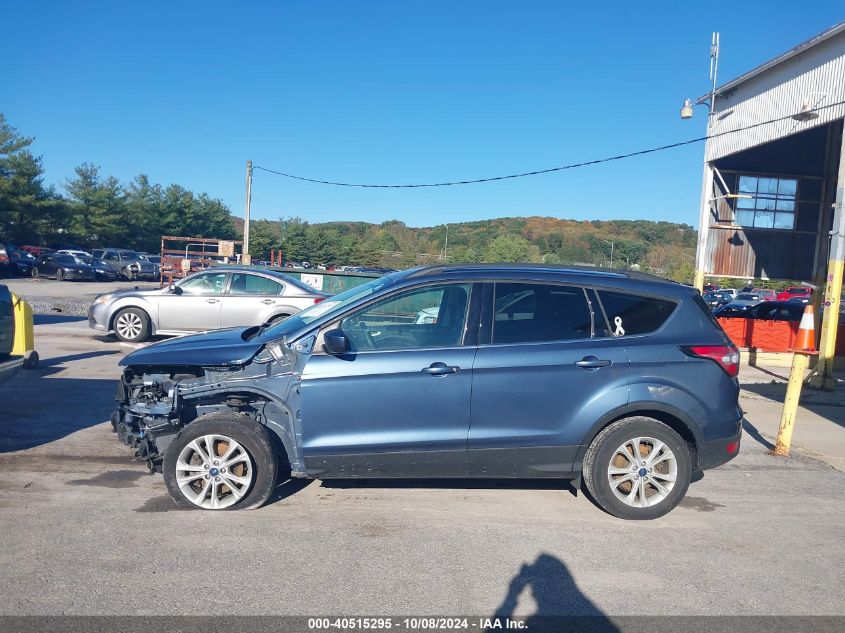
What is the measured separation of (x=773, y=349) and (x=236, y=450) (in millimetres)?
15259

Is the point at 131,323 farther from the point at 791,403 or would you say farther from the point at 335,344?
the point at 791,403

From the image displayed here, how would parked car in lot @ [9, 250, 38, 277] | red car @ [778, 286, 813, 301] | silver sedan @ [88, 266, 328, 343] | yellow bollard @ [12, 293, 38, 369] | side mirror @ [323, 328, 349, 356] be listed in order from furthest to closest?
red car @ [778, 286, 813, 301], parked car in lot @ [9, 250, 38, 277], silver sedan @ [88, 266, 328, 343], yellow bollard @ [12, 293, 38, 369], side mirror @ [323, 328, 349, 356]

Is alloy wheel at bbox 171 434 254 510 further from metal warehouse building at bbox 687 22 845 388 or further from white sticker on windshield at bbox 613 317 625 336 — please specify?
metal warehouse building at bbox 687 22 845 388

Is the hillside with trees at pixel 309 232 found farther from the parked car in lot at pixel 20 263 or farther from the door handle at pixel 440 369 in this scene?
the parked car in lot at pixel 20 263

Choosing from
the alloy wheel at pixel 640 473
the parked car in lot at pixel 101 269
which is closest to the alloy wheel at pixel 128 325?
the alloy wheel at pixel 640 473

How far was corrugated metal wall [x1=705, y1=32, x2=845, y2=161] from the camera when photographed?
1287 centimetres

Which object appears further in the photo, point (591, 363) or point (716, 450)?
point (716, 450)

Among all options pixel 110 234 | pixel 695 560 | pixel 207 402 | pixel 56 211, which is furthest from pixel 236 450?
pixel 110 234

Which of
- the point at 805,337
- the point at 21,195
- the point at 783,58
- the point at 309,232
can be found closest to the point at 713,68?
the point at 783,58

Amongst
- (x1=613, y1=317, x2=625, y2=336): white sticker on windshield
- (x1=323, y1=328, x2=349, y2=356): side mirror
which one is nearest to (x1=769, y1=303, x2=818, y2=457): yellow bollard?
(x1=613, y1=317, x2=625, y2=336): white sticker on windshield

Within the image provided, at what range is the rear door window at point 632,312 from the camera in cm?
527

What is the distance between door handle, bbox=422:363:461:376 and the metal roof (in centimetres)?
1171

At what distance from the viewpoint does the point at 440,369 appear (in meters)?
4.94

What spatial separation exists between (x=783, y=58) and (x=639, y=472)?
12.4m
